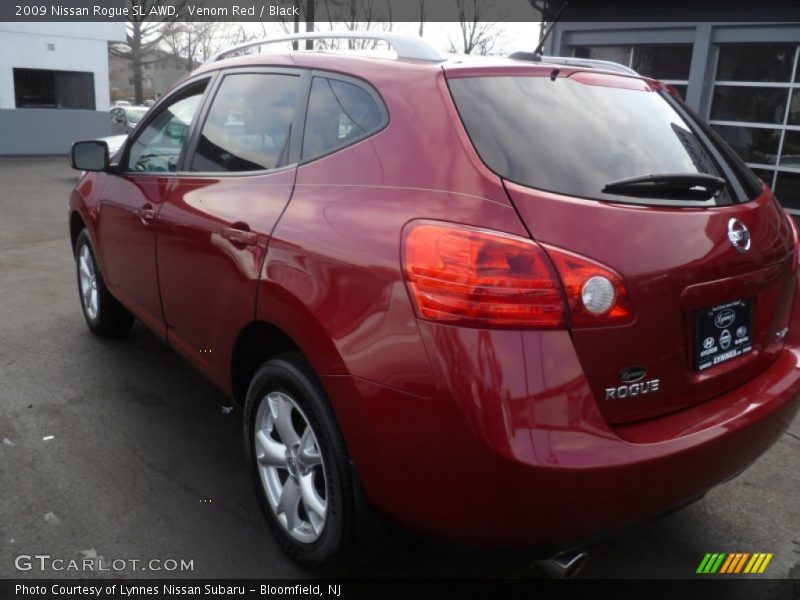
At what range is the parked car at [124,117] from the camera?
21.2 meters

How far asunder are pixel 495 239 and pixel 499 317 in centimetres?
21

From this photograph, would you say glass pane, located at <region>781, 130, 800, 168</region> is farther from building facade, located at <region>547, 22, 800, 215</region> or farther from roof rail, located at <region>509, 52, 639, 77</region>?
roof rail, located at <region>509, 52, 639, 77</region>

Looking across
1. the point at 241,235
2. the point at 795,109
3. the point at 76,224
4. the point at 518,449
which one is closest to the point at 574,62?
the point at 241,235

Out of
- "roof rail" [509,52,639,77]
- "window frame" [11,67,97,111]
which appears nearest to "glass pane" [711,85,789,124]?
"roof rail" [509,52,639,77]

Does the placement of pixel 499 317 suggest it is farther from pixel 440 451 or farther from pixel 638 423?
pixel 638 423

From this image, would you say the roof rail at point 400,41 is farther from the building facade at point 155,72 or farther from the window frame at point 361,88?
the building facade at point 155,72

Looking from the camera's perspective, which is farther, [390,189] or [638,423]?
[390,189]

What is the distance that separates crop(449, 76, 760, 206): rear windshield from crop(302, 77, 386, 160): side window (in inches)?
12.6

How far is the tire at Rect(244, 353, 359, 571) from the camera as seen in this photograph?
2238 mm

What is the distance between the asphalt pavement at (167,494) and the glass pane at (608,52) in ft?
33.6

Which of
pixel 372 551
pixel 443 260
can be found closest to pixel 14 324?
pixel 372 551

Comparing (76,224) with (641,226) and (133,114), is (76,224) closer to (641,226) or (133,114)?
(641,226)

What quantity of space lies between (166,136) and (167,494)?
1.81m

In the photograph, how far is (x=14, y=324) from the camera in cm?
516
